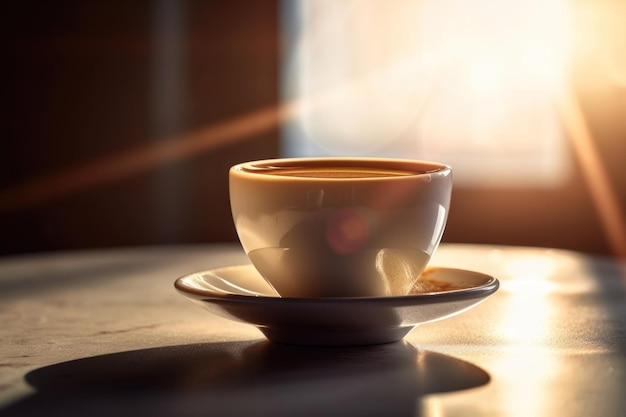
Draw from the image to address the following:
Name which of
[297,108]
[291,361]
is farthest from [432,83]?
[291,361]

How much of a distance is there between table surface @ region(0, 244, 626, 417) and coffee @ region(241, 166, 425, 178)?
0.35 ft

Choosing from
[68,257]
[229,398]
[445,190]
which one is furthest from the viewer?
[68,257]

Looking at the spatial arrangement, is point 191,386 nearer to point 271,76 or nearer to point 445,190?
point 445,190

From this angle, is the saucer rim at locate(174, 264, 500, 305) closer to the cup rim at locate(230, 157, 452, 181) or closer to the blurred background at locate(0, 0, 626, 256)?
the cup rim at locate(230, 157, 452, 181)

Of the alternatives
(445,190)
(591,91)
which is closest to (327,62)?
(591,91)

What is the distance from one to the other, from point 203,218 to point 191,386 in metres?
2.66

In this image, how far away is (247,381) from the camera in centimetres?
47

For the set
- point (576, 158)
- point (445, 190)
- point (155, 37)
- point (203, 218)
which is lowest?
point (203, 218)

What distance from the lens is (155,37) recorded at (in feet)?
9.95

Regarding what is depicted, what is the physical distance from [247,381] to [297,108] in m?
2.67

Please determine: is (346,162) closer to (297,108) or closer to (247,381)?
(247,381)

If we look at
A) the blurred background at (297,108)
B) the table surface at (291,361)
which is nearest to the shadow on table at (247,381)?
the table surface at (291,361)

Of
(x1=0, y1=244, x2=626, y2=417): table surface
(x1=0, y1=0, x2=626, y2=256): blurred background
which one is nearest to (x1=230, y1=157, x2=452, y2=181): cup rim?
(x1=0, y1=244, x2=626, y2=417): table surface

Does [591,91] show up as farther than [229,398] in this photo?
Yes
